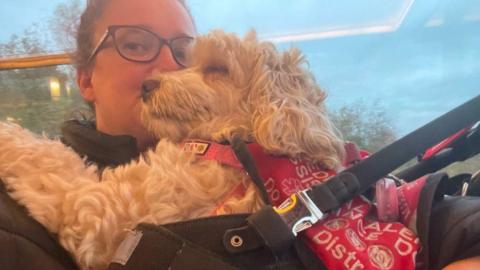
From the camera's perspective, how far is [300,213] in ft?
2.65

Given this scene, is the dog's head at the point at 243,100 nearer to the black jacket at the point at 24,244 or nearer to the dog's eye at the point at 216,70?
the dog's eye at the point at 216,70

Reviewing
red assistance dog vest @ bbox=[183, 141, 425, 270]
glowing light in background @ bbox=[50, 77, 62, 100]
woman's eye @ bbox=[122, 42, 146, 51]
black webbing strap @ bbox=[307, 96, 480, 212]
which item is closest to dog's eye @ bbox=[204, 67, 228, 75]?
woman's eye @ bbox=[122, 42, 146, 51]

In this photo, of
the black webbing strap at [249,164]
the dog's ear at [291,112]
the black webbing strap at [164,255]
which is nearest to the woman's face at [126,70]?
the dog's ear at [291,112]

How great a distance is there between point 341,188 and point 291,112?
1.27 ft

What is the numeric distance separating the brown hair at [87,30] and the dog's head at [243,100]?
0.33 metres

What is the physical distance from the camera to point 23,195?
0.94 m

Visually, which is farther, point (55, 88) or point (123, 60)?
point (55, 88)

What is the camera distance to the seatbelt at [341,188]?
779mm

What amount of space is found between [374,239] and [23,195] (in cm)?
65

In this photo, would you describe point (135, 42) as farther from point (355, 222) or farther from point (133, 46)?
point (355, 222)

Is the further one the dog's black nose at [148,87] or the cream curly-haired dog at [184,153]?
the dog's black nose at [148,87]

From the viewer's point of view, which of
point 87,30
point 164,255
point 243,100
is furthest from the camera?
point 87,30

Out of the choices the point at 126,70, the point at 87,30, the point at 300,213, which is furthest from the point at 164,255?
the point at 87,30

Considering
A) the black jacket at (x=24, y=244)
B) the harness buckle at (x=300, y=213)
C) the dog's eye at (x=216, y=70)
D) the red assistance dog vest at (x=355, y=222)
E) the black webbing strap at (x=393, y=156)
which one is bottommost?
the black jacket at (x=24, y=244)
